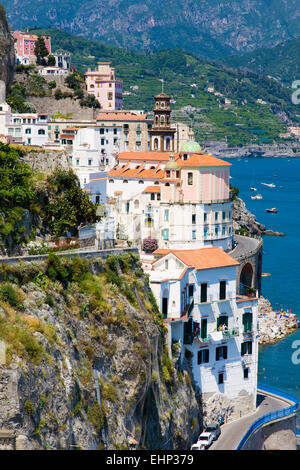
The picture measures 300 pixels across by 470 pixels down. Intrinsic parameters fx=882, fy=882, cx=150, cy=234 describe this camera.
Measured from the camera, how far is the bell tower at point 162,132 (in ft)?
254

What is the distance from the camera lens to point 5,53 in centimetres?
8400

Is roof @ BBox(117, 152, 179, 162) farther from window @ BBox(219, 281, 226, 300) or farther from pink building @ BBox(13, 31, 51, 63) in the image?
pink building @ BBox(13, 31, 51, 63)

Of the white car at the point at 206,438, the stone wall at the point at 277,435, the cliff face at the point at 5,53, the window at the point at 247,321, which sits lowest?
the stone wall at the point at 277,435

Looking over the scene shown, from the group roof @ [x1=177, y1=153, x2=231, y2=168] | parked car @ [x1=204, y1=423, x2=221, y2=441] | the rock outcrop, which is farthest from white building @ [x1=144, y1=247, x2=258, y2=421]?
the rock outcrop

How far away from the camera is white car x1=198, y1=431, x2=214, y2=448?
1734 inches

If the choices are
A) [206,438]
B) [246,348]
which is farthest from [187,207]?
[206,438]

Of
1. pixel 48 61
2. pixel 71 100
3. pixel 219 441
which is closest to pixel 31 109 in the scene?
pixel 71 100

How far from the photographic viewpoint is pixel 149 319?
42.6 m

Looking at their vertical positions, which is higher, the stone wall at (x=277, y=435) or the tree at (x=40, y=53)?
the tree at (x=40, y=53)

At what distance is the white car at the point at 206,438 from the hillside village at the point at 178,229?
1990mm

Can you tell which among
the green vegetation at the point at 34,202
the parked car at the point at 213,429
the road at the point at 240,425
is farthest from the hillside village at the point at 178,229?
the green vegetation at the point at 34,202

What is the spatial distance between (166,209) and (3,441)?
33533mm

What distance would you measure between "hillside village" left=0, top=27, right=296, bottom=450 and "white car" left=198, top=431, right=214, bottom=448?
199 cm

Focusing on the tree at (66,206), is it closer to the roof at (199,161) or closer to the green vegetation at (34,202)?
the green vegetation at (34,202)
